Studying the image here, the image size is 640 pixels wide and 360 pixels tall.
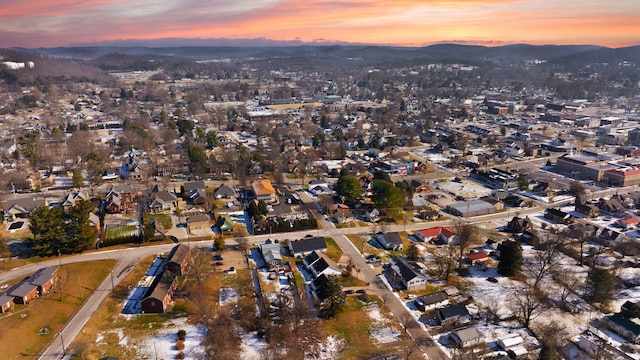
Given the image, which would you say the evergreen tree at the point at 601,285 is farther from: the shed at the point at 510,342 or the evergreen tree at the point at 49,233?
the evergreen tree at the point at 49,233

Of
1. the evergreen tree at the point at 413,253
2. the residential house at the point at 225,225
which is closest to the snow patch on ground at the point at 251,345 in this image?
the residential house at the point at 225,225

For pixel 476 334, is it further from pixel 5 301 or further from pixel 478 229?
pixel 5 301

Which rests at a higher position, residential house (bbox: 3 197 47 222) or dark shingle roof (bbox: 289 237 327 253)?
residential house (bbox: 3 197 47 222)

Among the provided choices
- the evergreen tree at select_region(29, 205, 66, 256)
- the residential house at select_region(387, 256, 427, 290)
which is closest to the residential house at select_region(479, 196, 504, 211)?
the residential house at select_region(387, 256, 427, 290)

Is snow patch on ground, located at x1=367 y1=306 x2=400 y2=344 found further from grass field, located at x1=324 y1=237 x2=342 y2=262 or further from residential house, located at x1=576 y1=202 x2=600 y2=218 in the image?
residential house, located at x1=576 y1=202 x2=600 y2=218

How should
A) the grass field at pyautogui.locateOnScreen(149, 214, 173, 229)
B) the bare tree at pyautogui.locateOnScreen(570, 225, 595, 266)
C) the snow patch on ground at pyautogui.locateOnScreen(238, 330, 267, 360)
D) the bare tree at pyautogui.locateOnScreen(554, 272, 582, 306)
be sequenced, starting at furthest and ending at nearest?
the grass field at pyautogui.locateOnScreen(149, 214, 173, 229) < the bare tree at pyautogui.locateOnScreen(570, 225, 595, 266) < the bare tree at pyautogui.locateOnScreen(554, 272, 582, 306) < the snow patch on ground at pyautogui.locateOnScreen(238, 330, 267, 360)

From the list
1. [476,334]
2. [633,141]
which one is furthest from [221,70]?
[476,334]
